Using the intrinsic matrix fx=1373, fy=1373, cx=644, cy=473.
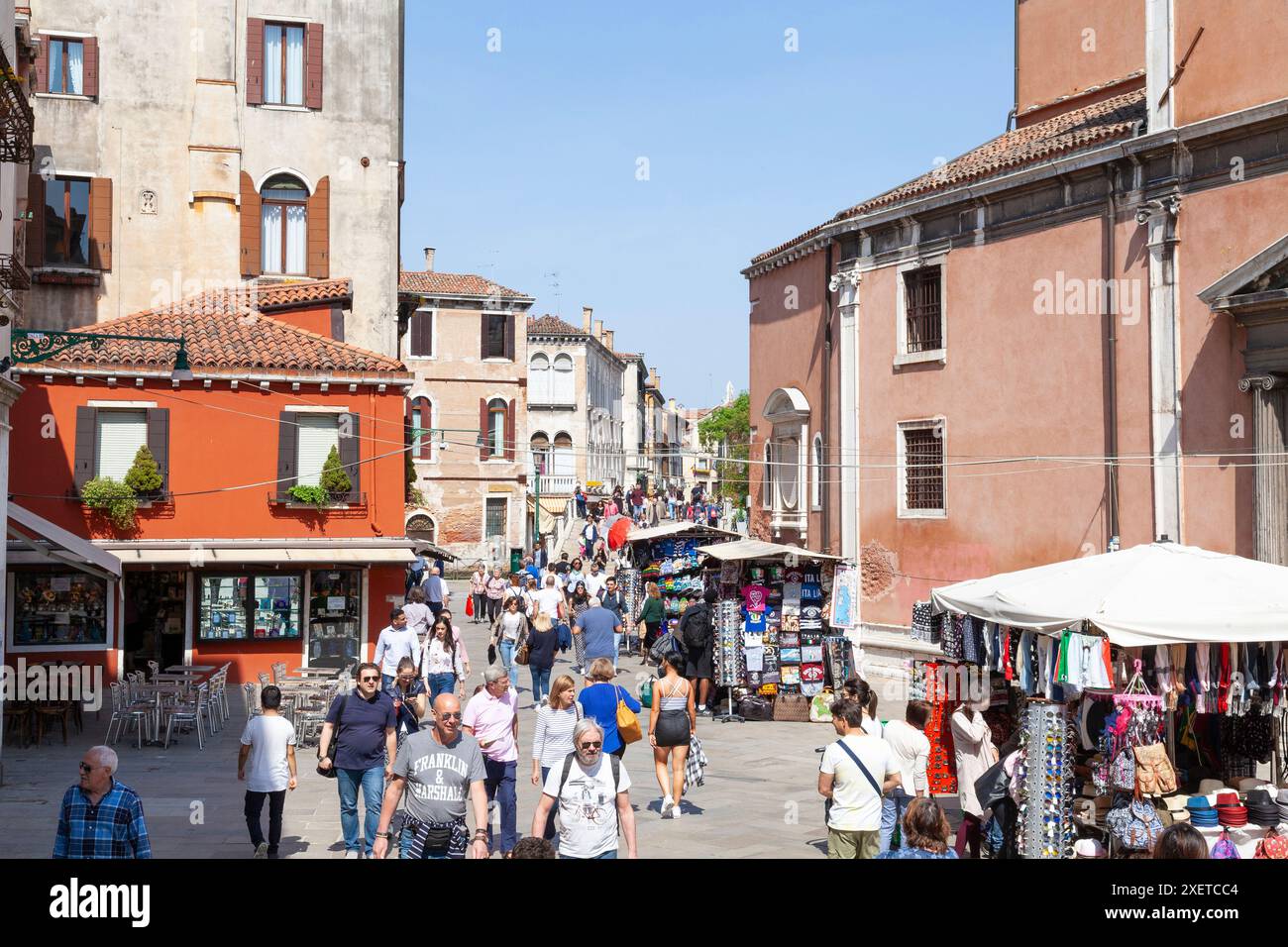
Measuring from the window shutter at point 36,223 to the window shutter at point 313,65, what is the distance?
5.14 meters

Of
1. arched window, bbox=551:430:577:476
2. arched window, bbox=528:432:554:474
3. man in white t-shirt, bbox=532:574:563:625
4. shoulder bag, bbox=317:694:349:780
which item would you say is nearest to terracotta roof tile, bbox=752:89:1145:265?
man in white t-shirt, bbox=532:574:563:625

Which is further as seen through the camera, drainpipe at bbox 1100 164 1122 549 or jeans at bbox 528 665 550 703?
drainpipe at bbox 1100 164 1122 549

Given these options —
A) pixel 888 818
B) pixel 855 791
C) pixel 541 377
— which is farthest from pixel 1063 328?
pixel 541 377

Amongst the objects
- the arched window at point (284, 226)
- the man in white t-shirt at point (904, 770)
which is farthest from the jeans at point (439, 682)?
the arched window at point (284, 226)

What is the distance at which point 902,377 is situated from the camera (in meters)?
24.3

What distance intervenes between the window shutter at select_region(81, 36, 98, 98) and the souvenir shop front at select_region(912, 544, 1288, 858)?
21.0 m

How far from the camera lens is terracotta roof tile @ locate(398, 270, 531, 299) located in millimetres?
50094

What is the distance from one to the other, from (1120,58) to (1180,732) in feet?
57.1

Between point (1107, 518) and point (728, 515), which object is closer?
point (1107, 518)

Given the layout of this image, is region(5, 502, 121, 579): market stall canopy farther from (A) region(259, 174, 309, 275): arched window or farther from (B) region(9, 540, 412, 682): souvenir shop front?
(A) region(259, 174, 309, 275): arched window

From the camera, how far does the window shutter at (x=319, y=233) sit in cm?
2653

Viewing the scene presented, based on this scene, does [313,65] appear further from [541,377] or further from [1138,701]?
[541,377]
